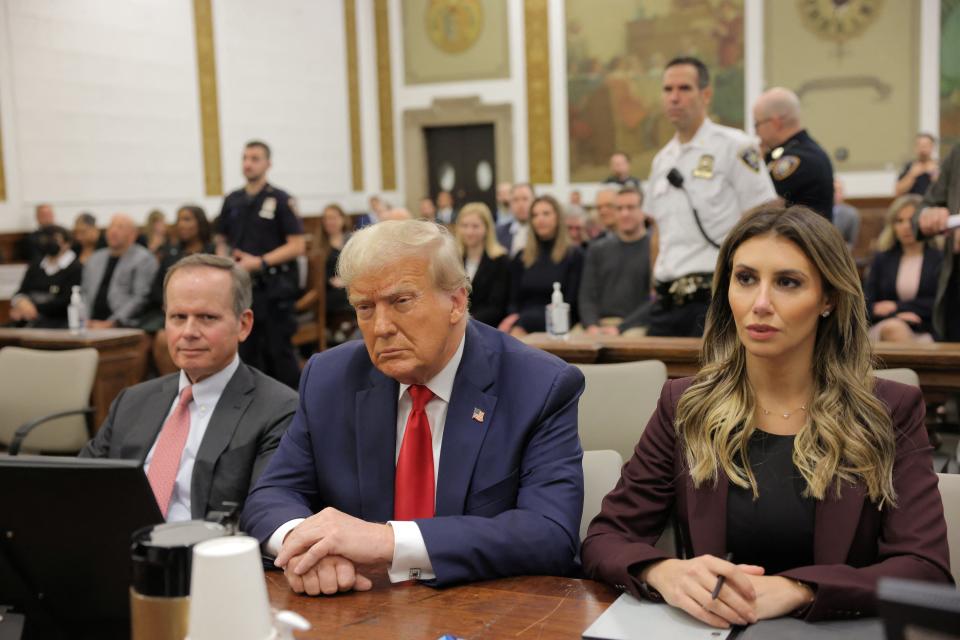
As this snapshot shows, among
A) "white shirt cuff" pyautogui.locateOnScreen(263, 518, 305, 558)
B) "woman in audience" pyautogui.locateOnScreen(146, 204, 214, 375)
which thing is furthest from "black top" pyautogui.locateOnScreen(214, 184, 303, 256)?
"white shirt cuff" pyautogui.locateOnScreen(263, 518, 305, 558)

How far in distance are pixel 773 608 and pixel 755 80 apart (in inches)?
496

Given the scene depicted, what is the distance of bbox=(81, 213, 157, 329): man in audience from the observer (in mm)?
7589

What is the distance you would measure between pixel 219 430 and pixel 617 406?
1.30m

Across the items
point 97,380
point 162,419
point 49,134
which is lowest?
point 97,380

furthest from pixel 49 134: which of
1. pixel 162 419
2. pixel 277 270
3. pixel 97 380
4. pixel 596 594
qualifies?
pixel 596 594

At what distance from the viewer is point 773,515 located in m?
1.96

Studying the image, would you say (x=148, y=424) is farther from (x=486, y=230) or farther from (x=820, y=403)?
(x=486, y=230)

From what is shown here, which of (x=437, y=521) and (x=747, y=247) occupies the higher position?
(x=747, y=247)

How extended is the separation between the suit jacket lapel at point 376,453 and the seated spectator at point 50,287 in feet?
19.9

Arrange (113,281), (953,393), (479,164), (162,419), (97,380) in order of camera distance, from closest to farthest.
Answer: (162,419), (953,393), (97,380), (113,281), (479,164)

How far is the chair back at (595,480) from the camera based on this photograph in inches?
91.9

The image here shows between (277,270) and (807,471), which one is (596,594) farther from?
(277,270)

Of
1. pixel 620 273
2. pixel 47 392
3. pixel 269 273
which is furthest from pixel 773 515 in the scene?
pixel 269 273

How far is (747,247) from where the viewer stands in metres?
2.05
